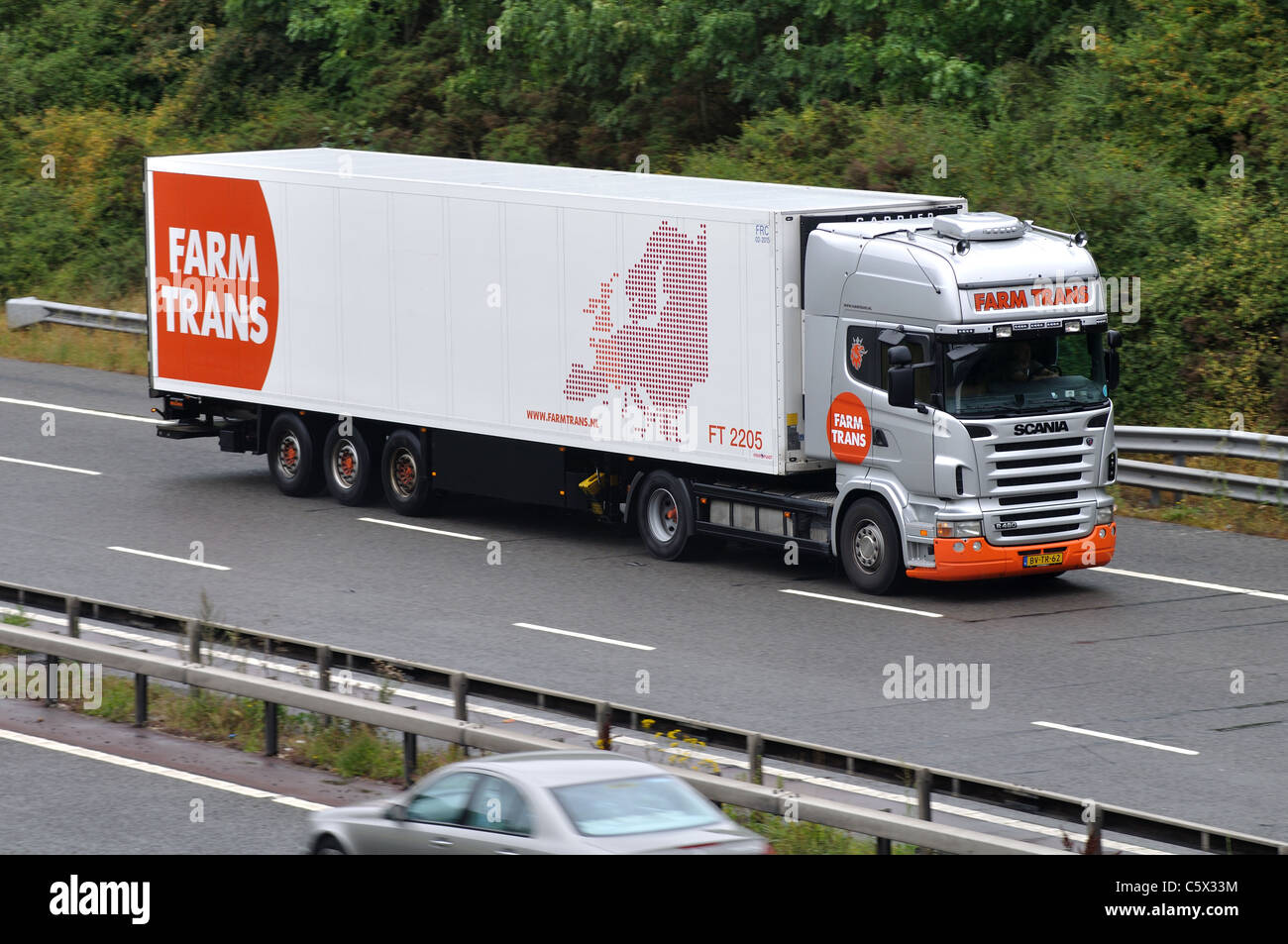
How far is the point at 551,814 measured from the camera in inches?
366

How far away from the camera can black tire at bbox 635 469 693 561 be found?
2006 cm

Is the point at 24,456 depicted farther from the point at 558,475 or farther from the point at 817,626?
the point at 817,626

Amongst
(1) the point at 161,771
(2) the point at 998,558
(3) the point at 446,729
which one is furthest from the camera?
(2) the point at 998,558

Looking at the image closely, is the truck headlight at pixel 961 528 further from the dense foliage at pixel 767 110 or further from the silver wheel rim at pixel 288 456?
the silver wheel rim at pixel 288 456

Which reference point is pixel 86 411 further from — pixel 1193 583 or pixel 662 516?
pixel 1193 583

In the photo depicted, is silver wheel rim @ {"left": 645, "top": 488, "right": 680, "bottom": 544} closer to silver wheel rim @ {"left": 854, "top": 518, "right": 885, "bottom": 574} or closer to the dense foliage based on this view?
silver wheel rim @ {"left": 854, "top": 518, "right": 885, "bottom": 574}

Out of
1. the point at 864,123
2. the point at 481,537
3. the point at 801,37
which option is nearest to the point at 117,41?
the point at 801,37

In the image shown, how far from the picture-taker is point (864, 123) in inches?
1204

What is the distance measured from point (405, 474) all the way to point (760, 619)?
6230mm

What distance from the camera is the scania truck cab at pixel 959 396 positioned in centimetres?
1817

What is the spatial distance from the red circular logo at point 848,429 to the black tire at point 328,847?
9.08m

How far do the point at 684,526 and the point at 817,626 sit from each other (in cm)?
274

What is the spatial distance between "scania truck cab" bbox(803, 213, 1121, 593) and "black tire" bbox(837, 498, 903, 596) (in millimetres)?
17

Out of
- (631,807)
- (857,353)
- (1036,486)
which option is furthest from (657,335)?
(631,807)
